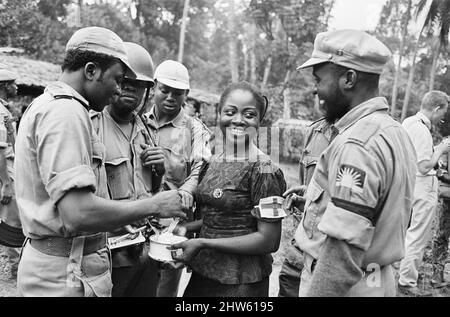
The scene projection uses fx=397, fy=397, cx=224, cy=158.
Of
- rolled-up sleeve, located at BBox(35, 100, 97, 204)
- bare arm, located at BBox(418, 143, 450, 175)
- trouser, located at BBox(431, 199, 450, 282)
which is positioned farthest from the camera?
trouser, located at BBox(431, 199, 450, 282)

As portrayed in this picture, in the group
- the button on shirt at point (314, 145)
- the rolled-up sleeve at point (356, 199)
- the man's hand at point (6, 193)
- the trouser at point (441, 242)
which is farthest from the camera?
the trouser at point (441, 242)

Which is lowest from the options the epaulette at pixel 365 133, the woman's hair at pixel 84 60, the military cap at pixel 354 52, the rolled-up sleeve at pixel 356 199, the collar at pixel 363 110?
the rolled-up sleeve at pixel 356 199

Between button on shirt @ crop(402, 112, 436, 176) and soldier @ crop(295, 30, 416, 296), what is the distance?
3352 mm

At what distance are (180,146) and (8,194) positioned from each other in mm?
2305

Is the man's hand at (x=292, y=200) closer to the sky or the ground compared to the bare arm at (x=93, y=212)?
closer to the ground

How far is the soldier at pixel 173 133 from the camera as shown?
11.7ft

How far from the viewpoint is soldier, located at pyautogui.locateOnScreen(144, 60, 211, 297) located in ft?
11.7

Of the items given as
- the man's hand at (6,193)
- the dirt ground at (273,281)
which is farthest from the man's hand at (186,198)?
the man's hand at (6,193)

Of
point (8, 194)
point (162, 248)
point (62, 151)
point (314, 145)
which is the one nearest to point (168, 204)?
point (162, 248)

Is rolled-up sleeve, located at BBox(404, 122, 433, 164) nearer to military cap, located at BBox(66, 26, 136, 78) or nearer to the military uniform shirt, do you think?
military cap, located at BBox(66, 26, 136, 78)

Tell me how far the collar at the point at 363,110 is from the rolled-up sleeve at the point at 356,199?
0.23 meters

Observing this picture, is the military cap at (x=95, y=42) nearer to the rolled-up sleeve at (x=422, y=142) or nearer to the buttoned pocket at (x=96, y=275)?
the buttoned pocket at (x=96, y=275)

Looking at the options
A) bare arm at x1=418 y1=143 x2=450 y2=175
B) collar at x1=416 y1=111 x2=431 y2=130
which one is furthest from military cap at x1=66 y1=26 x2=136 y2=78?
collar at x1=416 y1=111 x2=431 y2=130

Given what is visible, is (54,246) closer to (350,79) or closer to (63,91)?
(63,91)
